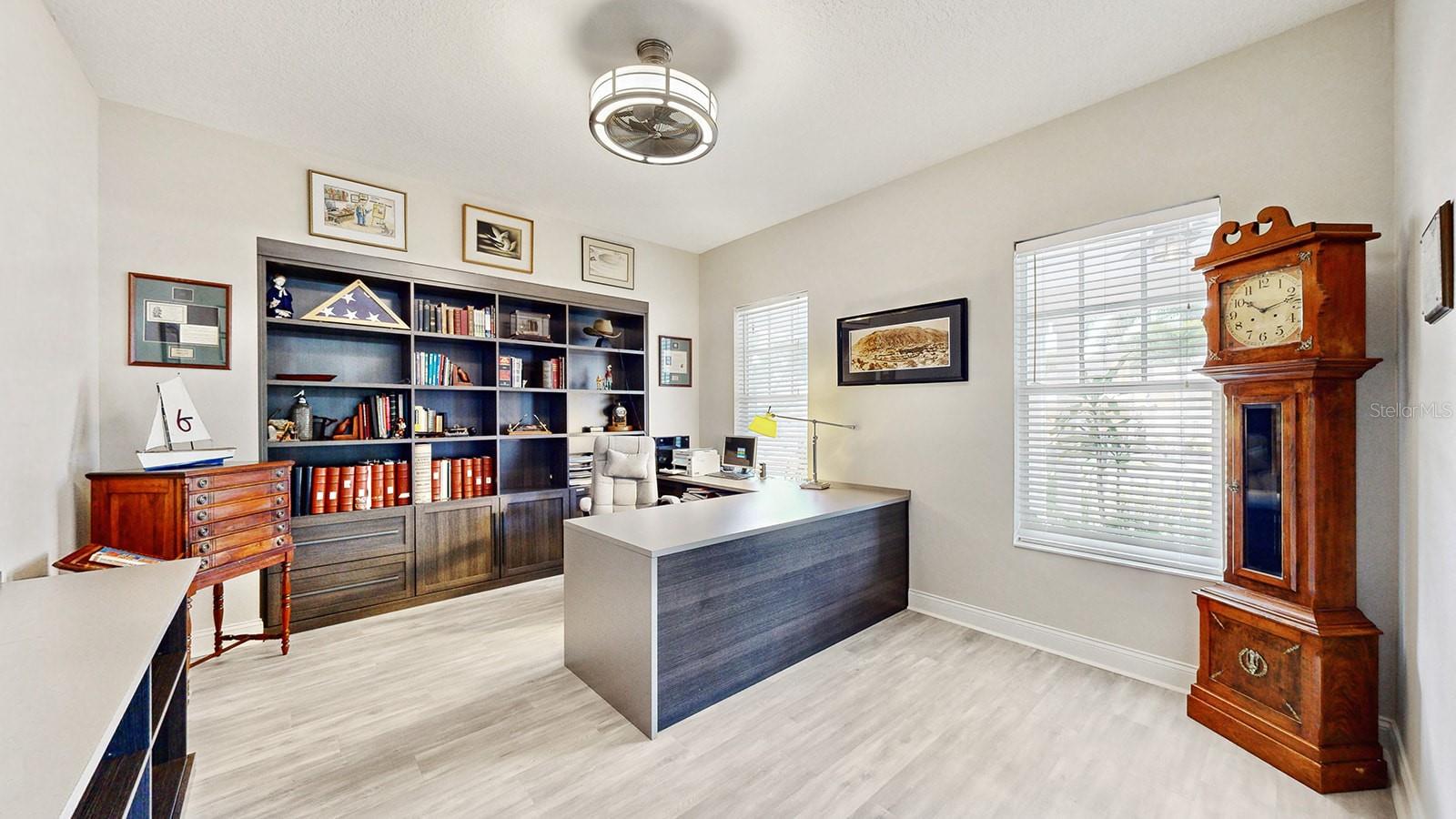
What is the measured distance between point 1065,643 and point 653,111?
10.8 feet

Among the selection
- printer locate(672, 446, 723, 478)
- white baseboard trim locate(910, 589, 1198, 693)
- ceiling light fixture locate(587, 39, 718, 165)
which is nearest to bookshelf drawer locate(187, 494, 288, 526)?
ceiling light fixture locate(587, 39, 718, 165)

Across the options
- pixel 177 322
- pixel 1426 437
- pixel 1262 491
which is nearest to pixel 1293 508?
pixel 1262 491

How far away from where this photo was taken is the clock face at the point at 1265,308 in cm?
198

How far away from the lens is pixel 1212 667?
222 centimetres

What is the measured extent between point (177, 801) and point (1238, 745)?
3.71 m

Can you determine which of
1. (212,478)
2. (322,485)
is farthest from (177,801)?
(322,485)

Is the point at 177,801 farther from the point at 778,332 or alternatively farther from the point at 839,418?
the point at 778,332

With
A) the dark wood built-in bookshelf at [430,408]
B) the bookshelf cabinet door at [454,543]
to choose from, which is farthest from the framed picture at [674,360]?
the bookshelf cabinet door at [454,543]

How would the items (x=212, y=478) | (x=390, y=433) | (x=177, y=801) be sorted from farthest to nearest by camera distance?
(x=390, y=433) < (x=212, y=478) < (x=177, y=801)

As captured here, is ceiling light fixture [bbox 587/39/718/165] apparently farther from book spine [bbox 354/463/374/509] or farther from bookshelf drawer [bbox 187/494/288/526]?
book spine [bbox 354/463/374/509]

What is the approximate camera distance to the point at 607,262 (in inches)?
187

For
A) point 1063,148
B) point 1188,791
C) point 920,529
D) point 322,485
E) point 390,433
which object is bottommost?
point 1188,791

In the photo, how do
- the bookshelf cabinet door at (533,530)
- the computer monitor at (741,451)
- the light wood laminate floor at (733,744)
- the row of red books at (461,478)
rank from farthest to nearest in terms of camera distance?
the computer monitor at (741,451)
the bookshelf cabinet door at (533,530)
the row of red books at (461,478)
the light wood laminate floor at (733,744)

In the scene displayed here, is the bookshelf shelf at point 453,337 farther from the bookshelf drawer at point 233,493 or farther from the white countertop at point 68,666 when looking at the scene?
the white countertop at point 68,666
